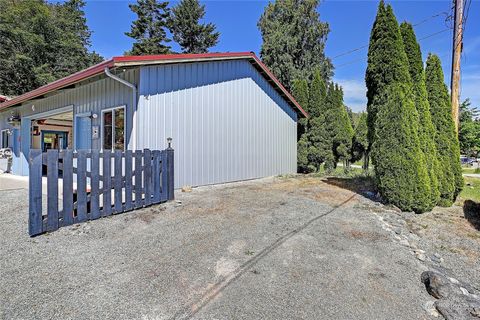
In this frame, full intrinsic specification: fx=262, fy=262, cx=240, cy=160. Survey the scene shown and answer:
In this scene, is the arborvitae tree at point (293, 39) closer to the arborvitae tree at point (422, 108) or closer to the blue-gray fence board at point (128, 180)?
the arborvitae tree at point (422, 108)

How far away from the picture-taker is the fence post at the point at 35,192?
11.8ft

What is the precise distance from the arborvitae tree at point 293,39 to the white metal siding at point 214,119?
44.6 ft

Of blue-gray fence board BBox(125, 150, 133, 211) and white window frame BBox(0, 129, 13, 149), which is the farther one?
white window frame BBox(0, 129, 13, 149)

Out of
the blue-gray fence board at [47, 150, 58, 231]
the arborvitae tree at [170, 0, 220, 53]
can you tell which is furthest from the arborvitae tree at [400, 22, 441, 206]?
the arborvitae tree at [170, 0, 220, 53]

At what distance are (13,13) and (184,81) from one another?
28436 mm

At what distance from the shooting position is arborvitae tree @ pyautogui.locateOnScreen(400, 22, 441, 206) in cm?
580

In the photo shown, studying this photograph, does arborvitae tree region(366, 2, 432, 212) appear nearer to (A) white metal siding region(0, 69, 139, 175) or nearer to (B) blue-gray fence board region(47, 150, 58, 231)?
(A) white metal siding region(0, 69, 139, 175)

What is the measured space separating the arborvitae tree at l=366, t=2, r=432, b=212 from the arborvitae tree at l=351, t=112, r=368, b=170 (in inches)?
227

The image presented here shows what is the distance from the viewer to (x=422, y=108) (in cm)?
615

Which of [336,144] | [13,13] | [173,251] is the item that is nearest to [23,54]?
[13,13]

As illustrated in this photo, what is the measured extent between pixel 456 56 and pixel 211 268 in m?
8.61

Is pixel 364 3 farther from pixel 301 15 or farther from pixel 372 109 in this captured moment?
pixel 301 15

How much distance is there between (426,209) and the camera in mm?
5469

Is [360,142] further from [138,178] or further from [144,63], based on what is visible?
[138,178]
